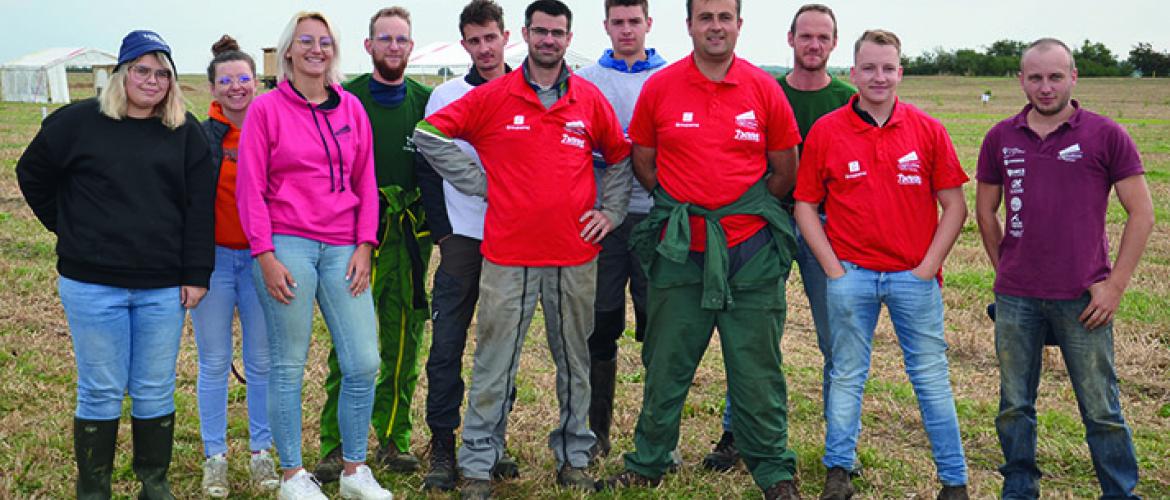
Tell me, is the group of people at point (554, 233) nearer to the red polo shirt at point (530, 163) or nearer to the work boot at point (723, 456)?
the red polo shirt at point (530, 163)

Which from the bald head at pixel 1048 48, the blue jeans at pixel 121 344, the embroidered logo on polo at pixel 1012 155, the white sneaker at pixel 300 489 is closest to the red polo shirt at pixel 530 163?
the white sneaker at pixel 300 489

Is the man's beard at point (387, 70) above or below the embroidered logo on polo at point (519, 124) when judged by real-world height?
above

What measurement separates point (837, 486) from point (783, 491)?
28 cm

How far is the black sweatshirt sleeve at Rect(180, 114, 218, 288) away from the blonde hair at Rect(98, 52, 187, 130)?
0.11 meters

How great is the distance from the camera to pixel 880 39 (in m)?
4.72

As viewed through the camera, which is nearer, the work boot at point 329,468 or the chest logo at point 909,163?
the chest logo at point 909,163

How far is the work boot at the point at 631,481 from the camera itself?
16.9 feet

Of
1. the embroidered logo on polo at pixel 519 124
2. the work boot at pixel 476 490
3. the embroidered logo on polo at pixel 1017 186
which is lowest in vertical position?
the work boot at pixel 476 490

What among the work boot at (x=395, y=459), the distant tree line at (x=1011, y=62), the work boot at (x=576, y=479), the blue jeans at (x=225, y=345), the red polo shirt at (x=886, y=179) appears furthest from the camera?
the distant tree line at (x=1011, y=62)

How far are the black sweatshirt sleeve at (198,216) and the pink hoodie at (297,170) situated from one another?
0.53 ft

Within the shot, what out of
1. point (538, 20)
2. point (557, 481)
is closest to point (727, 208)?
point (538, 20)

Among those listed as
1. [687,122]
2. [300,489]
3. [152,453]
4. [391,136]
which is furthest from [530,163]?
[152,453]

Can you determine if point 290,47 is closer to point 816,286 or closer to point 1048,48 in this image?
point 816,286

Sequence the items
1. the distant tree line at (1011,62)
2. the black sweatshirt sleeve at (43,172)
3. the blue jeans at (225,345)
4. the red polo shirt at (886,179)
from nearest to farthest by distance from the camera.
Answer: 1. the black sweatshirt sleeve at (43,172)
2. the red polo shirt at (886,179)
3. the blue jeans at (225,345)
4. the distant tree line at (1011,62)
